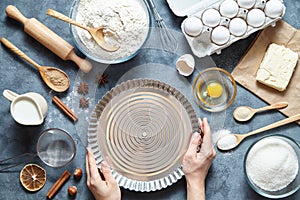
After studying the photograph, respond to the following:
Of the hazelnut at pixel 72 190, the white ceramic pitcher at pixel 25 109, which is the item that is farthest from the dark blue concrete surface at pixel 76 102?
the white ceramic pitcher at pixel 25 109

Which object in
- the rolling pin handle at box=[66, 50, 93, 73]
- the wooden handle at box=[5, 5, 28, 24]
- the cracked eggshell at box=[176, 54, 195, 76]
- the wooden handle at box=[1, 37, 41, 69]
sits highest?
the wooden handle at box=[5, 5, 28, 24]

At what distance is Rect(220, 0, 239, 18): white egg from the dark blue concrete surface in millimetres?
130

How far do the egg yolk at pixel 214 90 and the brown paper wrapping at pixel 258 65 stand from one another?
7 centimetres

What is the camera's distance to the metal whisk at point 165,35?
1641mm

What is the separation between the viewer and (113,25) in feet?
5.06

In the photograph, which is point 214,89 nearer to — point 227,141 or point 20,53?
point 227,141

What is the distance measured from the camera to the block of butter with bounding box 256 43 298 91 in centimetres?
161

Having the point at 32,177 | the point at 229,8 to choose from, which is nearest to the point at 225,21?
the point at 229,8

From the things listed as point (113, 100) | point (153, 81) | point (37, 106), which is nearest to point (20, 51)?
point (37, 106)

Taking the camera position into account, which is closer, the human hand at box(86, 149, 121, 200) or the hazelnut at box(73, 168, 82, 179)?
the human hand at box(86, 149, 121, 200)

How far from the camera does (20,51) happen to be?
5.35 feet

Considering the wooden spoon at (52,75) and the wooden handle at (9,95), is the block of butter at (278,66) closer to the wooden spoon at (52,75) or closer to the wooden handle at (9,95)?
Answer: the wooden spoon at (52,75)

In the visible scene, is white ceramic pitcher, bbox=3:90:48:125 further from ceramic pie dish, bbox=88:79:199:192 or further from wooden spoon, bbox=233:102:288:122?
wooden spoon, bbox=233:102:288:122

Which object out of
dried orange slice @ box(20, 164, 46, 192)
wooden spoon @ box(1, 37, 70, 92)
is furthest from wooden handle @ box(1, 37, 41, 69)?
dried orange slice @ box(20, 164, 46, 192)
